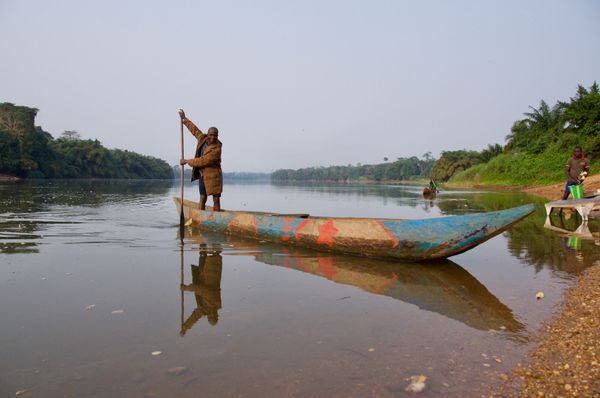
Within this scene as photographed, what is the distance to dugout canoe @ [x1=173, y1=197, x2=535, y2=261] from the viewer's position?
17.5 ft

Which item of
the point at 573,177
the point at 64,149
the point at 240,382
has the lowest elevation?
the point at 240,382

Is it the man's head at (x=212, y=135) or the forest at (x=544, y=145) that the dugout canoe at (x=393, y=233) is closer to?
the man's head at (x=212, y=135)

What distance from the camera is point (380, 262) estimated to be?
623cm

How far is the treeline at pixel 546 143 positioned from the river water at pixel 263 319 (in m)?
26.0

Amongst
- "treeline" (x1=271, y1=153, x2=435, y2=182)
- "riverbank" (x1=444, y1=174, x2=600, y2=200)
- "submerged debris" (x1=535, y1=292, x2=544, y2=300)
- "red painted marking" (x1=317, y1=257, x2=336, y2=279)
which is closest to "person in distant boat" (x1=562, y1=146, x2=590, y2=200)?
"submerged debris" (x1=535, y1=292, x2=544, y2=300)

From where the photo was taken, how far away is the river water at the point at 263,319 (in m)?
2.65

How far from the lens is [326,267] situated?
598cm

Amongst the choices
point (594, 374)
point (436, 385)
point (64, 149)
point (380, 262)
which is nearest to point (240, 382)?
point (436, 385)

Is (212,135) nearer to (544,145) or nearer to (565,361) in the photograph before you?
(565,361)

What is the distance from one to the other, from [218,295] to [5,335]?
1.98m

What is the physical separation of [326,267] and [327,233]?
86 centimetres

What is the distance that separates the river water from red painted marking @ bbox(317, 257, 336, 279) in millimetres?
16

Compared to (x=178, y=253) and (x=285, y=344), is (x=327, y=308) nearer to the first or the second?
(x=285, y=344)

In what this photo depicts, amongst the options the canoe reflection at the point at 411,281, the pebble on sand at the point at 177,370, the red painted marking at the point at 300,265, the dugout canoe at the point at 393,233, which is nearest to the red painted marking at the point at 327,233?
the dugout canoe at the point at 393,233
